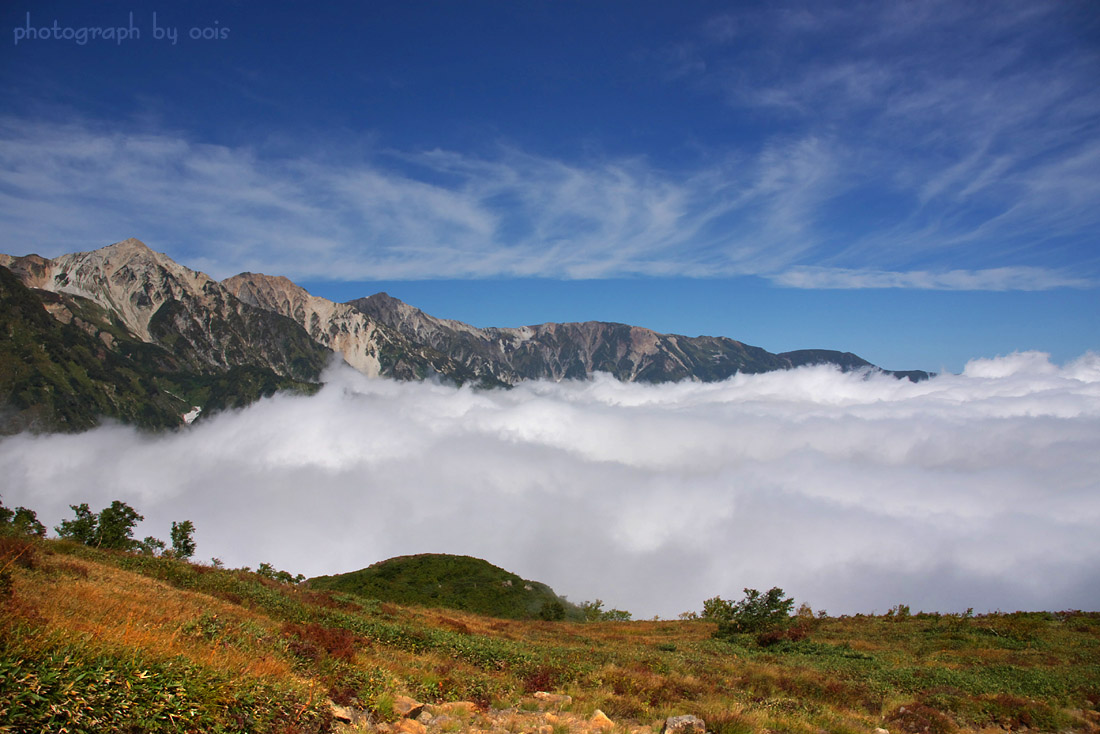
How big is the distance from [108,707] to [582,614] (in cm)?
9719

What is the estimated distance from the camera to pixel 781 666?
26.9 metres

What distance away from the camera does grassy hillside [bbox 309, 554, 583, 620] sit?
3356 inches

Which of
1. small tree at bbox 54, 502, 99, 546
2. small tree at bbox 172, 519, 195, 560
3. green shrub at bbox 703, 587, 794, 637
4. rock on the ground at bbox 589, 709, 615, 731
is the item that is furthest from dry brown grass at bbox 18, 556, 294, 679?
small tree at bbox 54, 502, 99, 546

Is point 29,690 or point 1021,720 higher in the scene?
point 29,690

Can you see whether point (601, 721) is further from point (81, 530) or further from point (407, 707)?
point (81, 530)

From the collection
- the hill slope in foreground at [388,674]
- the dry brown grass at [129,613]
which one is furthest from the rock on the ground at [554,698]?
the dry brown grass at [129,613]

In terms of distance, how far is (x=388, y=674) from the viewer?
13703mm

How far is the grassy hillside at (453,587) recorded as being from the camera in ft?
280

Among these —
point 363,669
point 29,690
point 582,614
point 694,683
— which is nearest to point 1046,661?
point 694,683

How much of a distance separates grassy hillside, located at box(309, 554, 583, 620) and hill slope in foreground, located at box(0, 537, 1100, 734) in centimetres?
5501

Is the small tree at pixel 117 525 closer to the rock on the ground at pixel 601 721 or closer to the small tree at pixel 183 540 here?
the small tree at pixel 183 540

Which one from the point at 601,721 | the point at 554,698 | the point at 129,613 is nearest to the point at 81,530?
the point at 129,613

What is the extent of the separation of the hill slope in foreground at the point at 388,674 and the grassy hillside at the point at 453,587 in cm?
5501

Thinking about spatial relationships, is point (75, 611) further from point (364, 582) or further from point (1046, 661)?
point (364, 582)
